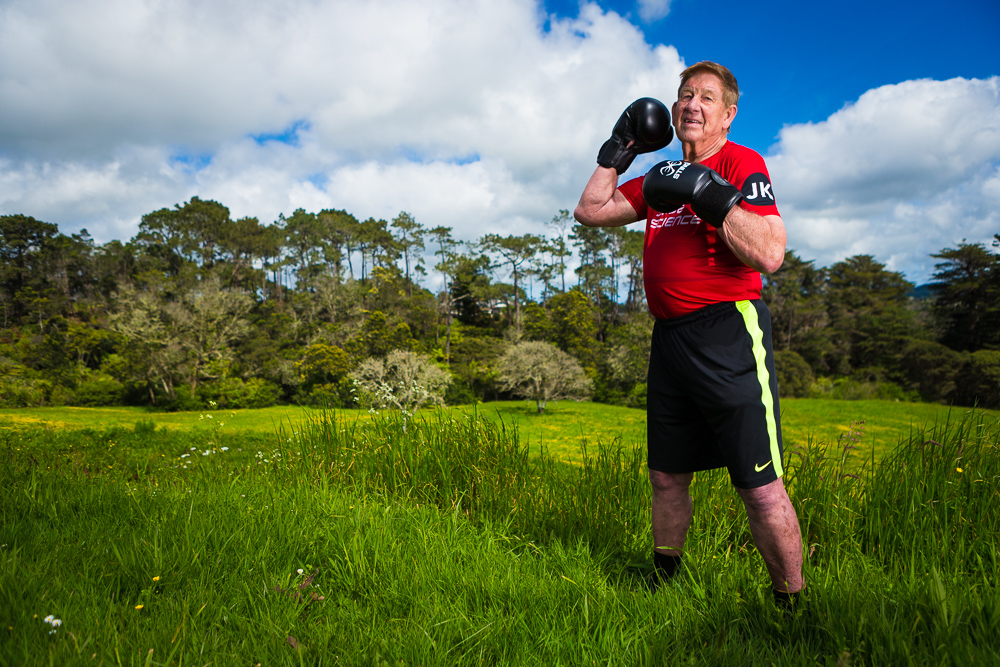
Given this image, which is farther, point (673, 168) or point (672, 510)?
point (672, 510)

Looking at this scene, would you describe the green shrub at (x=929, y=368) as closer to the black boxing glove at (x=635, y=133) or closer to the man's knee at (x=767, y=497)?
the black boxing glove at (x=635, y=133)

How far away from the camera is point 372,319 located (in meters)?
31.6

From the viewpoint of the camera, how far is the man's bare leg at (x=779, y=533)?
4.96 ft

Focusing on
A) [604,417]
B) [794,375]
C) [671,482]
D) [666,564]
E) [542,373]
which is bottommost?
[604,417]

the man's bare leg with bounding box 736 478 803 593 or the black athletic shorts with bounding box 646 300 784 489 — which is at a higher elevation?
the black athletic shorts with bounding box 646 300 784 489

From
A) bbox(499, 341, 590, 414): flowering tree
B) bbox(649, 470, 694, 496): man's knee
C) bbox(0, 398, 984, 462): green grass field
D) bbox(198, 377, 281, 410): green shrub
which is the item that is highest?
bbox(649, 470, 694, 496): man's knee

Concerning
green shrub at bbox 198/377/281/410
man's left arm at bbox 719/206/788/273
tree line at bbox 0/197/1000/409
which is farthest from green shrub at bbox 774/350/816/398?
man's left arm at bbox 719/206/788/273

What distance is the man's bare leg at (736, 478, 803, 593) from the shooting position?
1511 millimetres

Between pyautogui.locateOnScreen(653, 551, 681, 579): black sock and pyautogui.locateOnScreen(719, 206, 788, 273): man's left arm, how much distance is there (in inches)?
A: 43.8

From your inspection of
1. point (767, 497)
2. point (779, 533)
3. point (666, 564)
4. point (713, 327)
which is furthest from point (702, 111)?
point (666, 564)

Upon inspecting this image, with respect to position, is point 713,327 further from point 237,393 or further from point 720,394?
point 237,393

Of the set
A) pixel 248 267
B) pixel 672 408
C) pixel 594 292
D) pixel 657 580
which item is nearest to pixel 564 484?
pixel 657 580

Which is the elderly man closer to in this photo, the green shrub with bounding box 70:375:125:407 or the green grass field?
the green grass field

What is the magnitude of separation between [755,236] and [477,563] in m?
1.45
